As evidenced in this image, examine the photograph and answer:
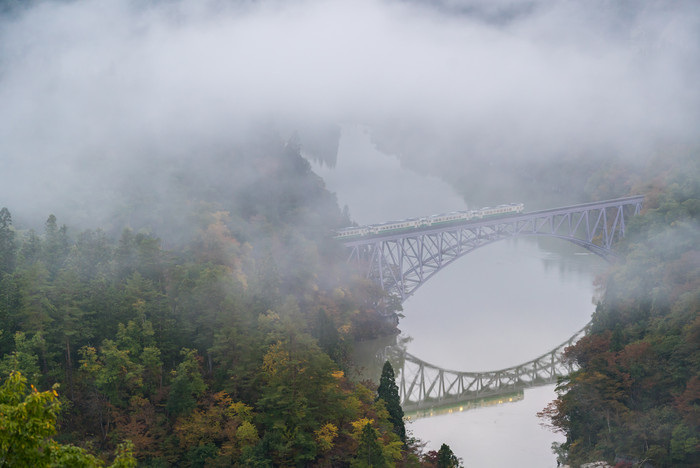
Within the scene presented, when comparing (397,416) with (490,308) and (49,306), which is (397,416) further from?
(490,308)

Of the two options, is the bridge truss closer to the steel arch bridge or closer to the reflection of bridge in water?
the reflection of bridge in water

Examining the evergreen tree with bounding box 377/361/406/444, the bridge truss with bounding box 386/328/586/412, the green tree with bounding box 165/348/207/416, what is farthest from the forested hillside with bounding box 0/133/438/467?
the bridge truss with bounding box 386/328/586/412

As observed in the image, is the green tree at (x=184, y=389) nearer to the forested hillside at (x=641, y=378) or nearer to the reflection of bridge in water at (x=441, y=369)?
the reflection of bridge in water at (x=441, y=369)

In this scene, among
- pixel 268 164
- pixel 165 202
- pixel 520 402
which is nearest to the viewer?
A: pixel 520 402

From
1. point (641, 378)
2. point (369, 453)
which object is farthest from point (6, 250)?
point (641, 378)

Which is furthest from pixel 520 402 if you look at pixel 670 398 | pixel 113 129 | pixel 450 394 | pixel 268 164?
pixel 113 129

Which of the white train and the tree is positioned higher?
the white train
